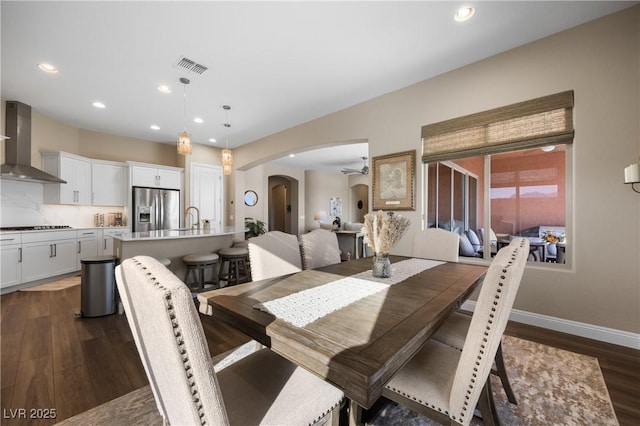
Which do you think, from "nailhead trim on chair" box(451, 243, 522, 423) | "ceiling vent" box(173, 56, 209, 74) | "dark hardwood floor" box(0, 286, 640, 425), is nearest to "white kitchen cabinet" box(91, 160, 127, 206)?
"dark hardwood floor" box(0, 286, 640, 425)

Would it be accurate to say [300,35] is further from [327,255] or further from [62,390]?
[62,390]

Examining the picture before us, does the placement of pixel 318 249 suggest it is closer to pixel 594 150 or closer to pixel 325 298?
pixel 325 298

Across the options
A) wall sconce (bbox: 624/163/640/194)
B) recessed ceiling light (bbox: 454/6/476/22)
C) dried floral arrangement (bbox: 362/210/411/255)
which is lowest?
dried floral arrangement (bbox: 362/210/411/255)

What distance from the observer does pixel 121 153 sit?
5.53 m

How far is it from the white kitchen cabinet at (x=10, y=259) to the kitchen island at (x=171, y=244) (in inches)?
55.2

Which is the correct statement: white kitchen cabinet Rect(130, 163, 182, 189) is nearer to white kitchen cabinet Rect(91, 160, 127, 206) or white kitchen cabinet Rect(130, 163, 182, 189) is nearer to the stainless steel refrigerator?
the stainless steel refrigerator

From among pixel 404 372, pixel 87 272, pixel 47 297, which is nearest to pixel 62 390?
pixel 87 272

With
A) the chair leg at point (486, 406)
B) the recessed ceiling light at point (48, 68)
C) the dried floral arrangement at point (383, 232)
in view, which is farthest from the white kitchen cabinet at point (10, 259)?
the chair leg at point (486, 406)

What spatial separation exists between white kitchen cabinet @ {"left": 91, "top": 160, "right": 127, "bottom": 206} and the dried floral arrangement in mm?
5700

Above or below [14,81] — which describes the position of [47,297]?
below

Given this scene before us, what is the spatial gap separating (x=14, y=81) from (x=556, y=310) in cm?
677

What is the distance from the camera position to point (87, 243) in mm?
4664

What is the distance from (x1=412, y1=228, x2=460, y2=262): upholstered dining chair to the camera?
2426mm

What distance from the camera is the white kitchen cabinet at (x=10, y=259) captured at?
3.53 metres
